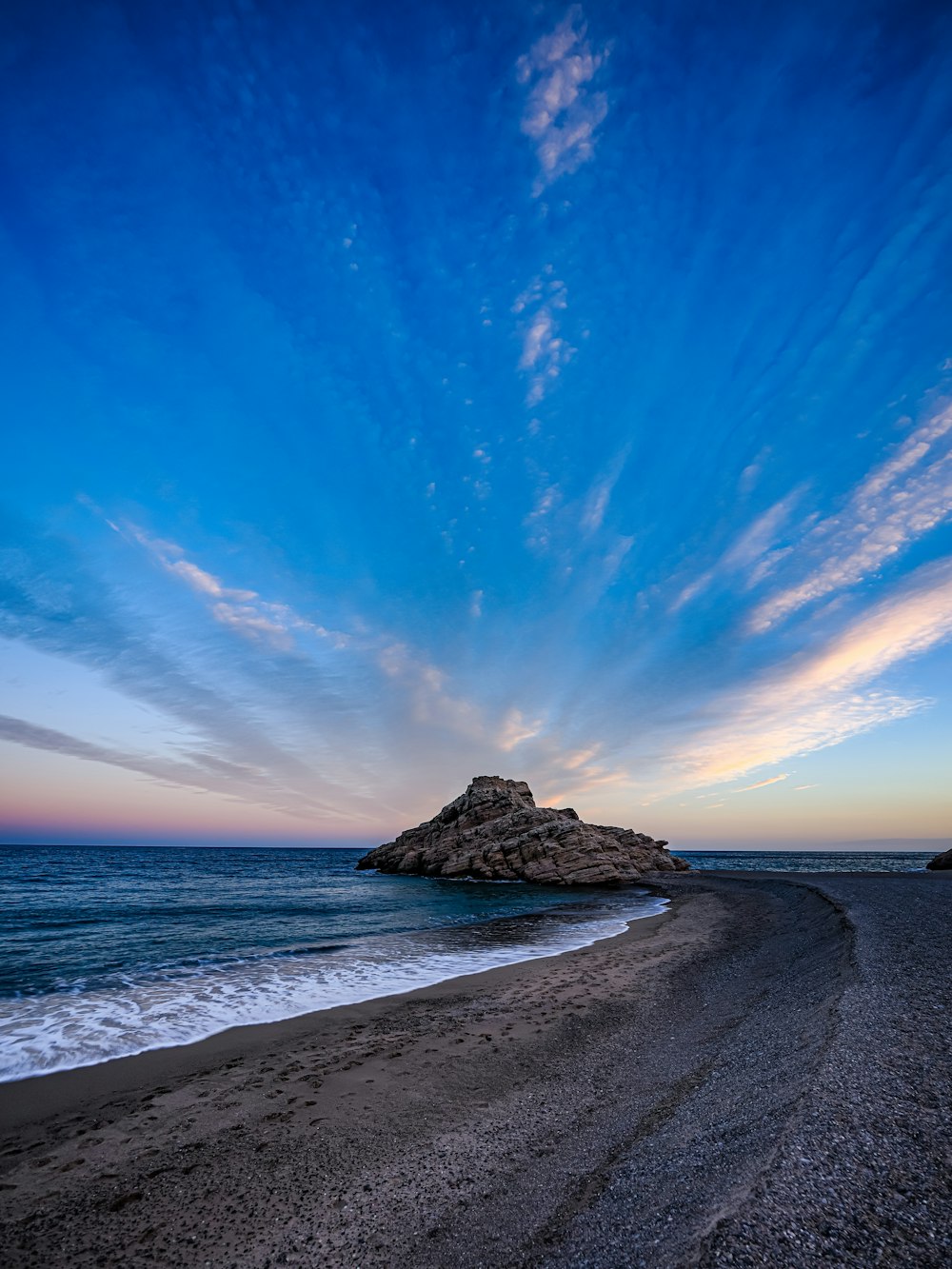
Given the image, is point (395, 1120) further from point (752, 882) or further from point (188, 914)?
point (752, 882)

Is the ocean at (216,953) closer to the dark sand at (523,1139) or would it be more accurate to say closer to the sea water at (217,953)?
the sea water at (217,953)

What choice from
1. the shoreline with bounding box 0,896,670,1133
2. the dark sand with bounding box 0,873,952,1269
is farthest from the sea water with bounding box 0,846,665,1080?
the dark sand with bounding box 0,873,952,1269

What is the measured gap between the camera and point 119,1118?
7.75 meters

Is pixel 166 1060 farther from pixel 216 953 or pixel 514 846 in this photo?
pixel 514 846

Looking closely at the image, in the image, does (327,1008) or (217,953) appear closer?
(327,1008)

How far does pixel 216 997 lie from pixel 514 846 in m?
49.6

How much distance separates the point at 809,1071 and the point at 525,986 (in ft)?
31.5

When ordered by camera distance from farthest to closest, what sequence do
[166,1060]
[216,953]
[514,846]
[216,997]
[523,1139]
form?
[514,846]
[216,953]
[216,997]
[166,1060]
[523,1139]

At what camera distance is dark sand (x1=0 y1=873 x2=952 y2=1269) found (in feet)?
13.7

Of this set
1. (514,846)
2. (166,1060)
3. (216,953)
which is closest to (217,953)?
(216,953)

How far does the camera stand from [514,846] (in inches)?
2375

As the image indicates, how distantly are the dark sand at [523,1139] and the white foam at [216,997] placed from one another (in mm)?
1128

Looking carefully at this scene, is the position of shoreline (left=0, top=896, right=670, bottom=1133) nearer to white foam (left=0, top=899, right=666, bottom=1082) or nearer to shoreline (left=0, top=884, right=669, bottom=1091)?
shoreline (left=0, top=884, right=669, bottom=1091)

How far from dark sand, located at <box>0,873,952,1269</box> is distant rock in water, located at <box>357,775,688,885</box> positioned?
46673 millimetres
